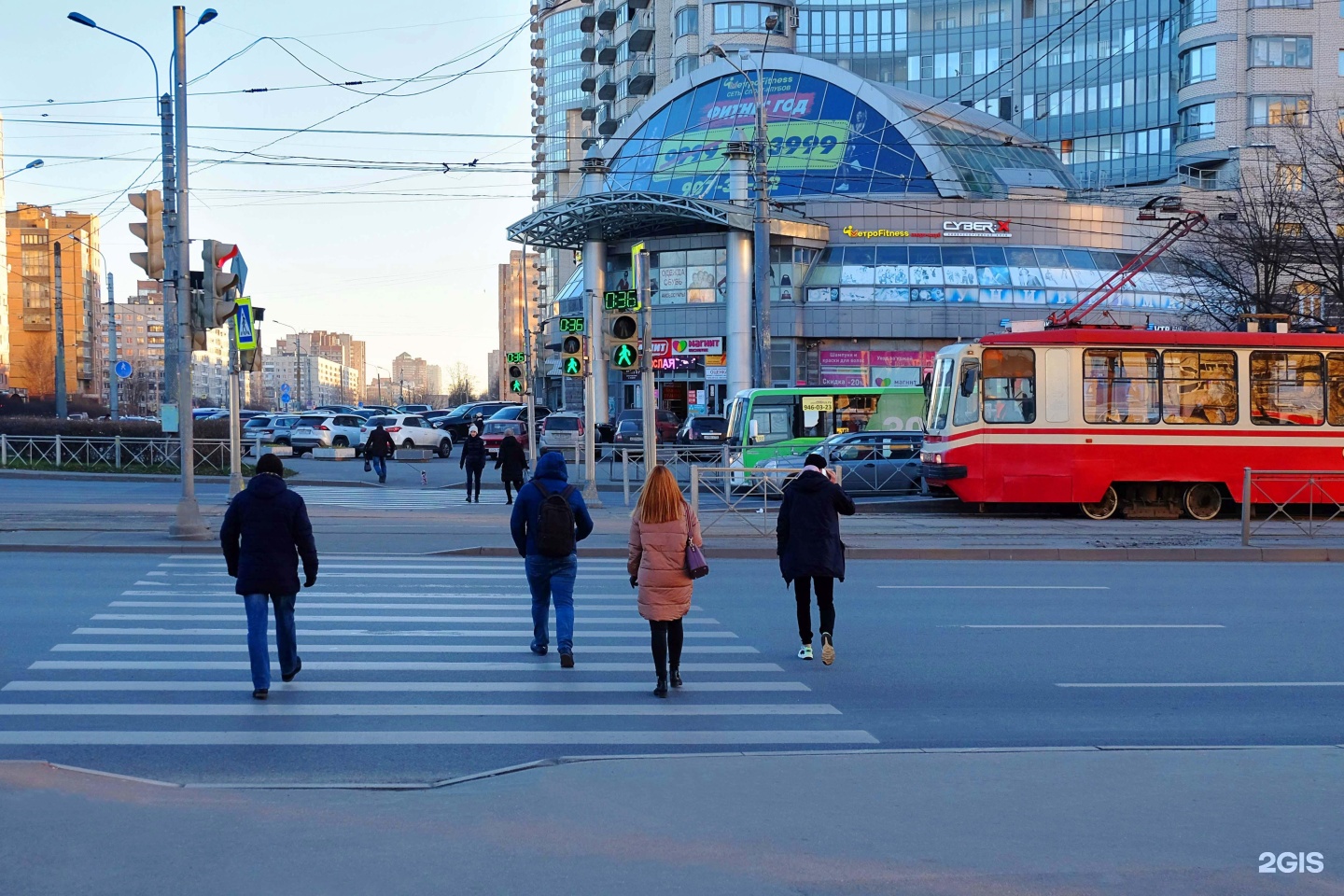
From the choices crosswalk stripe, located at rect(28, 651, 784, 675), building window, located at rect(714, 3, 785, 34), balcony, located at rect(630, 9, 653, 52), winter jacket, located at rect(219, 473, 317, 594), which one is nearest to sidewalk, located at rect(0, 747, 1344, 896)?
winter jacket, located at rect(219, 473, 317, 594)

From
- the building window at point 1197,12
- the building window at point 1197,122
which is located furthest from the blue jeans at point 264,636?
the building window at point 1197,12

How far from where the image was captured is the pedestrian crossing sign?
25406 millimetres

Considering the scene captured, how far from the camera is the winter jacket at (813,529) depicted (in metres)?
10.3

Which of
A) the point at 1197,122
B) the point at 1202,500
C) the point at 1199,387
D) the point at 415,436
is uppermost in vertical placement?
the point at 1197,122

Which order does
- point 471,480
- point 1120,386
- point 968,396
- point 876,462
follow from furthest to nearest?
point 471,480, point 876,462, point 968,396, point 1120,386

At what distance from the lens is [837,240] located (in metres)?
59.6

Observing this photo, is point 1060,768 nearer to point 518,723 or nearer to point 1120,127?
point 518,723

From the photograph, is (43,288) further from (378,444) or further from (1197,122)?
(378,444)

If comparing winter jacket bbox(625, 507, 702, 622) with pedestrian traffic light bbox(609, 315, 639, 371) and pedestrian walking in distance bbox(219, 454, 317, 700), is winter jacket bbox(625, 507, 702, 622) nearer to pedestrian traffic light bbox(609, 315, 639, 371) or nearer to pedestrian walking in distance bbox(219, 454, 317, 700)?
pedestrian walking in distance bbox(219, 454, 317, 700)

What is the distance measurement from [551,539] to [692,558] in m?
1.43

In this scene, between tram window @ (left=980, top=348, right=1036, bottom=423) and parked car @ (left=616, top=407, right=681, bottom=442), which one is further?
parked car @ (left=616, top=407, right=681, bottom=442)

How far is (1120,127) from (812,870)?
288 feet

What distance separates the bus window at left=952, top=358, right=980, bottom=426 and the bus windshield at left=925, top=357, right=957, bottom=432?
0.26m

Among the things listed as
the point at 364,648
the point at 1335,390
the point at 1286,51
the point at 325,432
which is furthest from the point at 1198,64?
the point at 364,648
